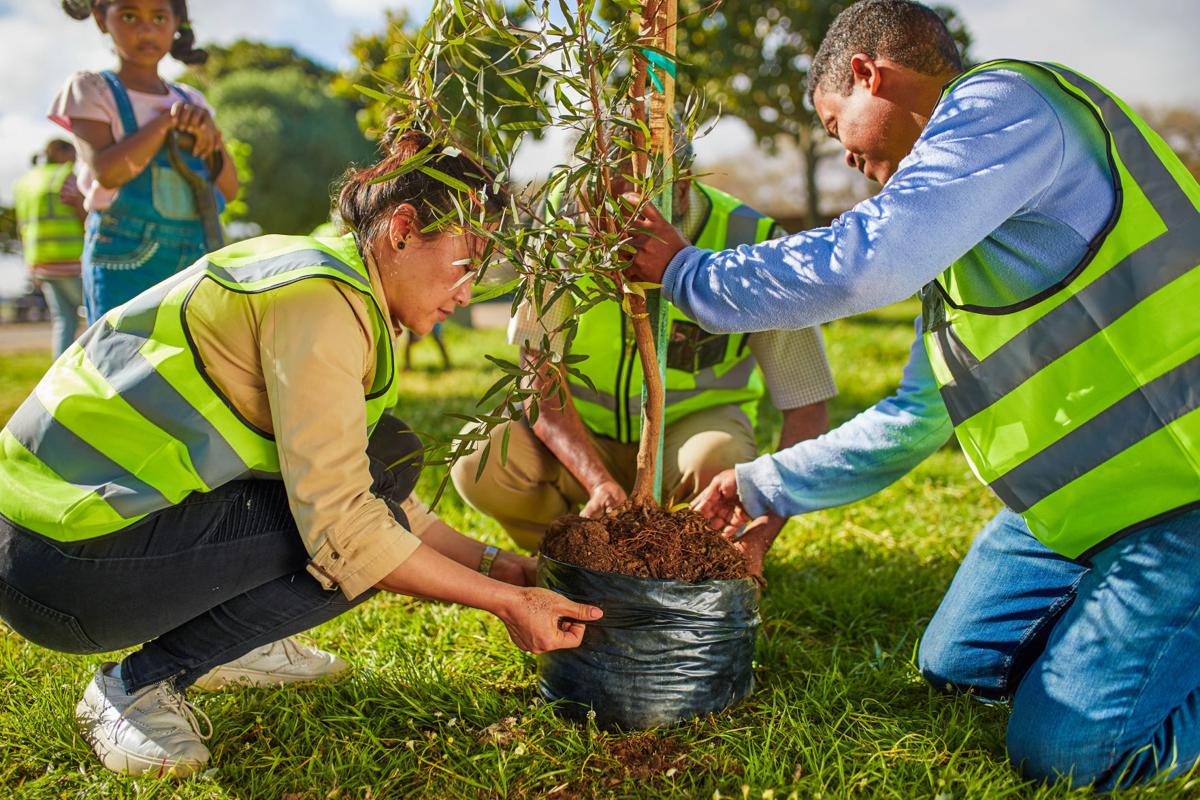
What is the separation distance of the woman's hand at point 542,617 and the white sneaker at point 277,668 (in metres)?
0.68

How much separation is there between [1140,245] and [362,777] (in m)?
1.89

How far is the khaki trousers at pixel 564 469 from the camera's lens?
9.59 feet

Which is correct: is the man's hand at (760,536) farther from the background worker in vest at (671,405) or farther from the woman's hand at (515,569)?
the woman's hand at (515,569)

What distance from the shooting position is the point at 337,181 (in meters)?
2.17

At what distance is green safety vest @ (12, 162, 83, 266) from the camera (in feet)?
16.4

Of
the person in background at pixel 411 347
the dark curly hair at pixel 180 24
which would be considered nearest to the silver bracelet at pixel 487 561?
the dark curly hair at pixel 180 24

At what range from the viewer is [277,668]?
238 centimetres

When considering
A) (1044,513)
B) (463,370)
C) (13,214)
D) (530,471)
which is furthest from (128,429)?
(13,214)

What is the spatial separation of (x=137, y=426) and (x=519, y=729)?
1004 millimetres

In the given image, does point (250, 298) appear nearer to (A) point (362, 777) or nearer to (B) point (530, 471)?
(A) point (362, 777)

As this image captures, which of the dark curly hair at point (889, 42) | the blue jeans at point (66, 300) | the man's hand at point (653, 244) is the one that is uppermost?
the dark curly hair at point (889, 42)

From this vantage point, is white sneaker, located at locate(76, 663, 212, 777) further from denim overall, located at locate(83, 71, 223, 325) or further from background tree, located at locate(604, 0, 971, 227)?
background tree, located at locate(604, 0, 971, 227)

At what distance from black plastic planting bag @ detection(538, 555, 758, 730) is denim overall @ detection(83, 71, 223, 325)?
8.08 feet

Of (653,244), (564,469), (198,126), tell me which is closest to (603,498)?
(564,469)
